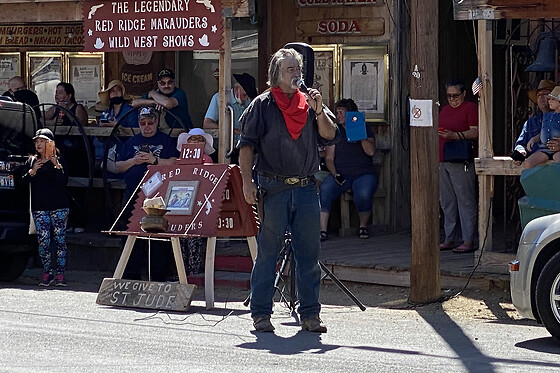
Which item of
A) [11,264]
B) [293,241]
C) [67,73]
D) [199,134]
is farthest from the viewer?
[67,73]

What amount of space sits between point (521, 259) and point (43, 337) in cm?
374

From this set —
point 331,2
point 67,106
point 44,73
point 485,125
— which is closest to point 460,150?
point 485,125

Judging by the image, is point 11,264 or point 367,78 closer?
point 11,264

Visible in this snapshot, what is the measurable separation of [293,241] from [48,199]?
14.1 ft

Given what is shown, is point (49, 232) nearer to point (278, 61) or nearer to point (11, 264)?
point (11, 264)

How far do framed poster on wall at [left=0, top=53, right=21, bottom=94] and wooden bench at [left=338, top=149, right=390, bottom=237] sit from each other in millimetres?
6314

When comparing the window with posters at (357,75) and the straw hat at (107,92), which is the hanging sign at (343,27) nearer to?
the window with posters at (357,75)

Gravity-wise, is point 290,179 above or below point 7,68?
below

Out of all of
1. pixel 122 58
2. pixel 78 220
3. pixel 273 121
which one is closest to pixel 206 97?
pixel 122 58

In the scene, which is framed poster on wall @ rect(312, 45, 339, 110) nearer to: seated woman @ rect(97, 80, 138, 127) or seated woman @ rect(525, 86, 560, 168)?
seated woman @ rect(97, 80, 138, 127)

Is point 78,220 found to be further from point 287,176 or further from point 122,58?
point 287,176

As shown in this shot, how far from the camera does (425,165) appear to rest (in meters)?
10.6

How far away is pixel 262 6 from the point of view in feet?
49.4

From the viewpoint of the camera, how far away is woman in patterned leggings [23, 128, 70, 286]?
1245 centimetres
